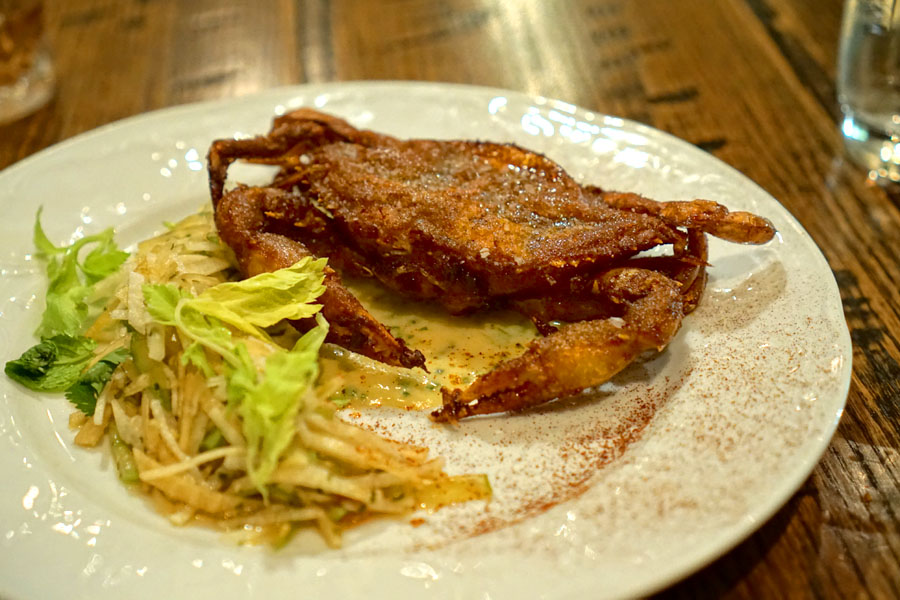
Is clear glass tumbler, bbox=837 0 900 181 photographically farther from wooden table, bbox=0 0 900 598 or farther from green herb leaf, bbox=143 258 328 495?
green herb leaf, bbox=143 258 328 495

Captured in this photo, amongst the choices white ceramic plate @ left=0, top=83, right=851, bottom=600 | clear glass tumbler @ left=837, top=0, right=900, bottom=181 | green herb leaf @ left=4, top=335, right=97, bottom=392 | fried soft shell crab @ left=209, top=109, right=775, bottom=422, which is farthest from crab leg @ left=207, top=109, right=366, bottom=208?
clear glass tumbler @ left=837, top=0, right=900, bottom=181

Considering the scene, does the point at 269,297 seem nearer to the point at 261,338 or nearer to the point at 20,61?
the point at 261,338

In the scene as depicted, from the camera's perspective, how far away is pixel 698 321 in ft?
10.4

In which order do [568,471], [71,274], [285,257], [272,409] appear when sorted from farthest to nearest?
[71,274] → [285,257] → [568,471] → [272,409]

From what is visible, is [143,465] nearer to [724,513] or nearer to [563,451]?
[563,451]

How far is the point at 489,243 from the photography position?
312cm

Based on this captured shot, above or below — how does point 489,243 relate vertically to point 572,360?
above

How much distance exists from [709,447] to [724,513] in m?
0.32

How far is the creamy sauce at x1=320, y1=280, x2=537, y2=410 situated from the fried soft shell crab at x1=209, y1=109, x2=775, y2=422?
11 centimetres

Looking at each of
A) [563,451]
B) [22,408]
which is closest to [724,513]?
[563,451]

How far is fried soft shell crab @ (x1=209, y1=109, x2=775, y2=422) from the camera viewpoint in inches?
110

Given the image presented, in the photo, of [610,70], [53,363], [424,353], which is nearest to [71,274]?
[53,363]

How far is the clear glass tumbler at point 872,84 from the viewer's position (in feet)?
14.1

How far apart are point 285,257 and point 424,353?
0.77m
